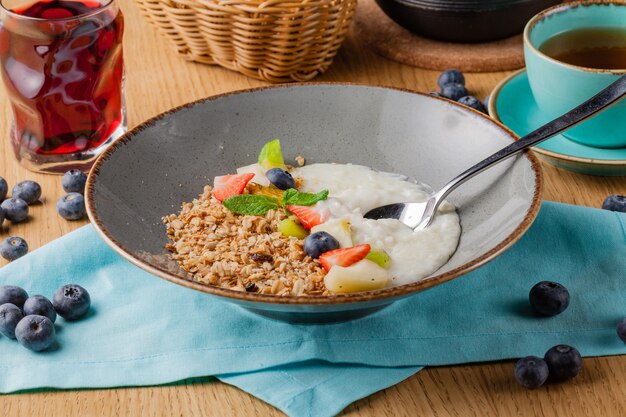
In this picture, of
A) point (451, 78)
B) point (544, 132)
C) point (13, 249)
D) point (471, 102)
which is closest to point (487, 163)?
point (544, 132)

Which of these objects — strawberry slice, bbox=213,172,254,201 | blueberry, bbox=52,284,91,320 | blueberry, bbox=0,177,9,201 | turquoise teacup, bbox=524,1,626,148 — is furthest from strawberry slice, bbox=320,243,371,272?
blueberry, bbox=0,177,9,201

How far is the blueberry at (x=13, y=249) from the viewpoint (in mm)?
1576

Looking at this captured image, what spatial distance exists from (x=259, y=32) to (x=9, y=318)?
0.92 m

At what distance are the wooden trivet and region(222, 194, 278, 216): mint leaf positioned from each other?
0.83 meters

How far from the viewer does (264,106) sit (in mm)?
1706

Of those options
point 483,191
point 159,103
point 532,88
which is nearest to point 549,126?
point 483,191

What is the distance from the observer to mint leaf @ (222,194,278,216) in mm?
1483

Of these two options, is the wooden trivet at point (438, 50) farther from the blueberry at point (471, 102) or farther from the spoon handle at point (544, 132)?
the spoon handle at point (544, 132)

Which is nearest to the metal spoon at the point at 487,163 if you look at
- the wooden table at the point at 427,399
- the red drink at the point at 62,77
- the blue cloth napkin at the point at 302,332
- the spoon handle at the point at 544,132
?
the spoon handle at the point at 544,132

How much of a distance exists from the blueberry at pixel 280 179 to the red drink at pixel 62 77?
47 cm

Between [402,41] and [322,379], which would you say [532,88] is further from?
[322,379]

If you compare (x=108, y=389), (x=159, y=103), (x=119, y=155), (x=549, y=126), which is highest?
(x=549, y=126)

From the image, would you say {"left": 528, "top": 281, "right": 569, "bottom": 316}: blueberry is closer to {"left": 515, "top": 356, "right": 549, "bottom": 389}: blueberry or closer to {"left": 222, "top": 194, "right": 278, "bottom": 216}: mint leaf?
{"left": 515, "top": 356, "right": 549, "bottom": 389}: blueberry

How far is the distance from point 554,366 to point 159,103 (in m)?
1.20
